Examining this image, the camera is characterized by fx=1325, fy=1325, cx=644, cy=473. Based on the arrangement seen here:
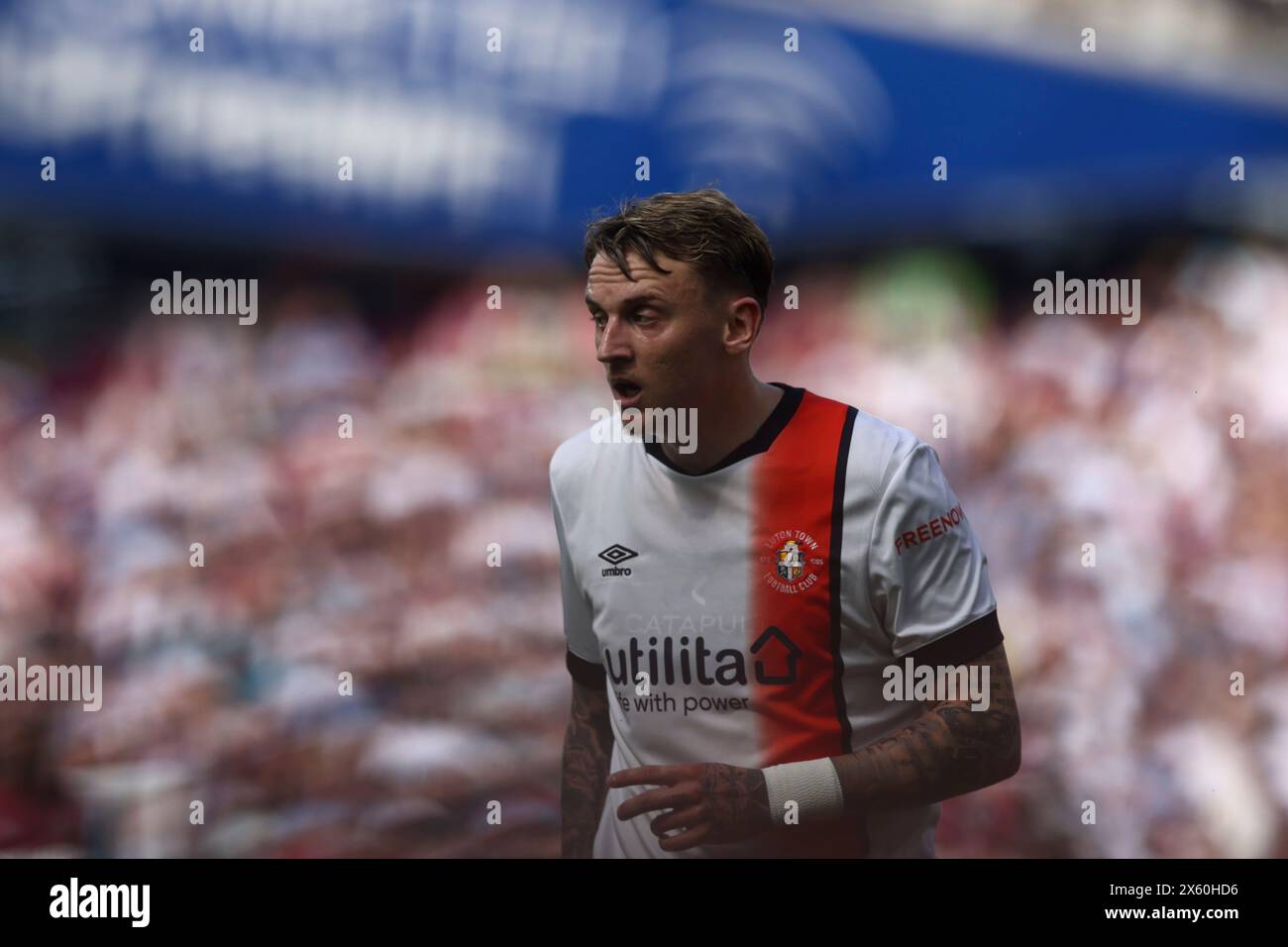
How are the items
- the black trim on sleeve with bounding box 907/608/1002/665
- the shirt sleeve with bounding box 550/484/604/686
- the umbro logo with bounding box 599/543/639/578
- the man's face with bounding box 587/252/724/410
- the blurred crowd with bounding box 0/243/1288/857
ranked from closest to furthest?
1. the black trim on sleeve with bounding box 907/608/1002/665
2. the man's face with bounding box 587/252/724/410
3. the umbro logo with bounding box 599/543/639/578
4. the shirt sleeve with bounding box 550/484/604/686
5. the blurred crowd with bounding box 0/243/1288/857

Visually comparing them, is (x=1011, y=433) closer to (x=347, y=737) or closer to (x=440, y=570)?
(x=440, y=570)

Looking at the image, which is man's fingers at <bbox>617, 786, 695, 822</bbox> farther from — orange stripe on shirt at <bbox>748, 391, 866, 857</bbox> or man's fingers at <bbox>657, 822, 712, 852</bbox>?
orange stripe on shirt at <bbox>748, 391, 866, 857</bbox>

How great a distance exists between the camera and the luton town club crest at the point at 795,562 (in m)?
2.60

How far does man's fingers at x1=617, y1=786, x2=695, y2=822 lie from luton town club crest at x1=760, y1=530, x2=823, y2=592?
437 millimetres

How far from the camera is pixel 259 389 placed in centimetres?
363

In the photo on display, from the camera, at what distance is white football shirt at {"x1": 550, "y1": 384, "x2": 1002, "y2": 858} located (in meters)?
2.54

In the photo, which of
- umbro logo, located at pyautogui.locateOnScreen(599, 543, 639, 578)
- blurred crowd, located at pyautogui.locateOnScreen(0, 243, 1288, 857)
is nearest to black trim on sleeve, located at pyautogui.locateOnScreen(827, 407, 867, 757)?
umbro logo, located at pyautogui.locateOnScreen(599, 543, 639, 578)

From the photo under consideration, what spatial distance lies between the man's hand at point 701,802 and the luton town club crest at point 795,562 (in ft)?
1.22

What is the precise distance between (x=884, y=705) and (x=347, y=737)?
5.24ft

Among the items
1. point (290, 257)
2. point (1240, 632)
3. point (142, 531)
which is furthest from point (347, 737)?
point (1240, 632)

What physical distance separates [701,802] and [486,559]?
1.28 m

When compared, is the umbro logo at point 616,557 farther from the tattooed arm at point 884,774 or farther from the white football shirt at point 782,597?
the tattooed arm at point 884,774
